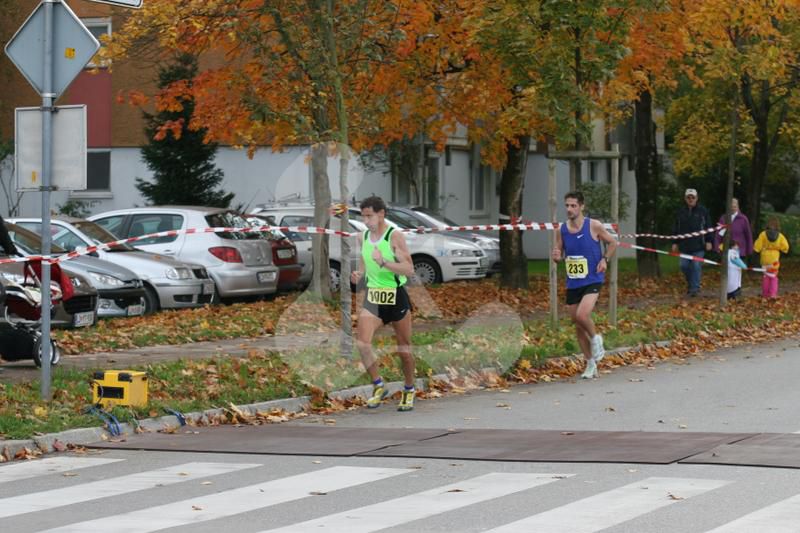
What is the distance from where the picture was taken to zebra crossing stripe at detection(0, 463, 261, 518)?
28.1ft

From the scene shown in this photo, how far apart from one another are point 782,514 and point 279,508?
264 cm

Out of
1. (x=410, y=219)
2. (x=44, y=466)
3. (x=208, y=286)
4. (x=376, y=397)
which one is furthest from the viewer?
(x=410, y=219)

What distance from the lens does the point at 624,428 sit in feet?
37.7

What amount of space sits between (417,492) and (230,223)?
16.2 meters

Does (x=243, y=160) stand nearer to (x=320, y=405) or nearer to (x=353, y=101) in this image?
(x=353, y=101)

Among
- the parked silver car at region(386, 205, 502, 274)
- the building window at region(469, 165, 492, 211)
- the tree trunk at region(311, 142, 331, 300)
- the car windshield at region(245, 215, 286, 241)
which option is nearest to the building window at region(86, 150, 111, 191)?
the parked silver car at region(386, 205, 502, 274)

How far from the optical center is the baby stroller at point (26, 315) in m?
14.5

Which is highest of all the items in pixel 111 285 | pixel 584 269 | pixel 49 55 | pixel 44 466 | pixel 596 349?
pixel 49 55

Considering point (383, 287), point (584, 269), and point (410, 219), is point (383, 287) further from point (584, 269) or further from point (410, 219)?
point (410, 219)

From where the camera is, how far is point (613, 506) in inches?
319

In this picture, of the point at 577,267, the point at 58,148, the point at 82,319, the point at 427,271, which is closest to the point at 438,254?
Answer: the point at 427,271

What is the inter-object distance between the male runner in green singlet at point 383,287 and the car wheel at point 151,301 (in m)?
9.17

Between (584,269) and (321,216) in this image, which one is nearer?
(584,269)

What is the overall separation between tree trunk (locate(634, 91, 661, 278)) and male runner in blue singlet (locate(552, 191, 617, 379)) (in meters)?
17.2
